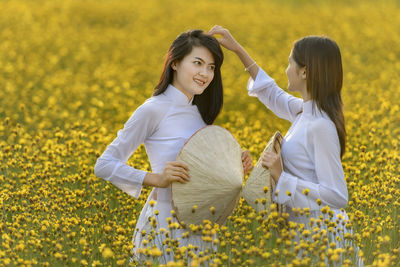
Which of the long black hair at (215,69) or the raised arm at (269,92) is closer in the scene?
the long black hair at (215,69)

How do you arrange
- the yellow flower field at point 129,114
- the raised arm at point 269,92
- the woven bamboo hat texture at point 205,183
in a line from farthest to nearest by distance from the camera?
the raised arm at point 269,92
the yellow flower field at point 129,114
the woven bamboo hat texture at point 205,183

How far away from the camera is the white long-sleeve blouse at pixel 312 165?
133 inches

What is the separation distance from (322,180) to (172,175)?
2.49 ft

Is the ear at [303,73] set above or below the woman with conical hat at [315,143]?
above

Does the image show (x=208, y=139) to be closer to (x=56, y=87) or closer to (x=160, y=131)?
(x=160, y=131)

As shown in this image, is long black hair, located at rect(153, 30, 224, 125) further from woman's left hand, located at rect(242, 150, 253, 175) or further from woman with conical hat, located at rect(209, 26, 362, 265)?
woman with conical hat, located at rect(209, 26, 362, 265)

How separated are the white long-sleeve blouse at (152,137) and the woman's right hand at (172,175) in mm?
108

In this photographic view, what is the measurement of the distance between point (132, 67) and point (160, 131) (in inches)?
320

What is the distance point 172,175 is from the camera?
3.34 metres

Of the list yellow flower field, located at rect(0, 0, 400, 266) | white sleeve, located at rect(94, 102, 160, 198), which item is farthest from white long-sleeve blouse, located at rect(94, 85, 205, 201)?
yellow flower field, located at rect(0, 0, 400, 266)

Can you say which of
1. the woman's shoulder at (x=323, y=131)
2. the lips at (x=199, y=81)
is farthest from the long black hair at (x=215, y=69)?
the woman's shoulder at (x=323, y=131)

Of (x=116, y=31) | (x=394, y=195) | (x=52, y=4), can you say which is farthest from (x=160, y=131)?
(x=52, y=4)

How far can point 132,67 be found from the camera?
1158cm

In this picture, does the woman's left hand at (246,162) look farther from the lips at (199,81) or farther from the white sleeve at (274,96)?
the white sleeve at (274,96)
